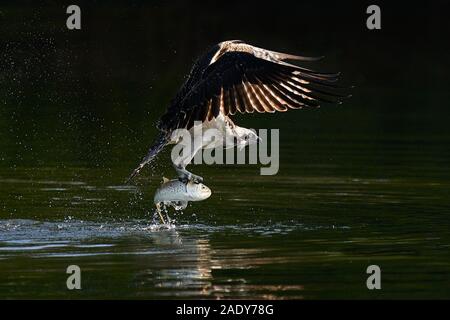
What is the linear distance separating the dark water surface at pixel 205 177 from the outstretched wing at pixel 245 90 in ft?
3.71

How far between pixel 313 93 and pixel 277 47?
18.3 metres

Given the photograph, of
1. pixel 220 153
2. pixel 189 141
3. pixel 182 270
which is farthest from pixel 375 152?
pixel 182 270

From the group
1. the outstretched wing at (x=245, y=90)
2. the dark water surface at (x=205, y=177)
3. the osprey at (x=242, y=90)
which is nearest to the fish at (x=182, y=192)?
the osprey at (x=242, y=90)

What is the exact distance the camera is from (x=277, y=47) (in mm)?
30609

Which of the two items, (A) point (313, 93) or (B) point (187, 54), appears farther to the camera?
(B) point (187, 54)

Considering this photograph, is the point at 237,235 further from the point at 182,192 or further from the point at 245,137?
the point at 245,137

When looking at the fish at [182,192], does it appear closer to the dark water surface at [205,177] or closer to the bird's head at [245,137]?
the dark water surface at [205,177]

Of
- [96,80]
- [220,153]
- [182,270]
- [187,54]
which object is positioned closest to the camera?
[182,270]

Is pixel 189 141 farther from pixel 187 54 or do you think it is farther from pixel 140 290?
pixel 187 54

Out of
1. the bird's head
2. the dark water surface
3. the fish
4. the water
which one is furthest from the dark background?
the fish

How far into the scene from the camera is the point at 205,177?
1678 cm

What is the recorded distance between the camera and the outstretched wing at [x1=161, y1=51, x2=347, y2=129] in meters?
12.5

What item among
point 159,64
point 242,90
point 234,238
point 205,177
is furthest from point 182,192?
point 159,64

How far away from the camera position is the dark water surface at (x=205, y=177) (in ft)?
36.3
